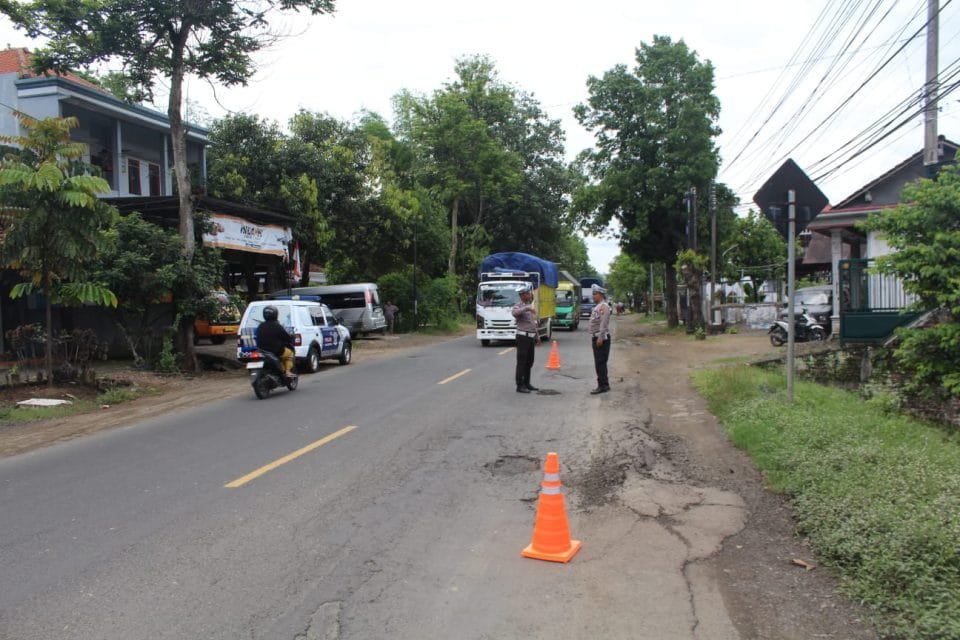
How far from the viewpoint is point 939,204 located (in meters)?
8.44

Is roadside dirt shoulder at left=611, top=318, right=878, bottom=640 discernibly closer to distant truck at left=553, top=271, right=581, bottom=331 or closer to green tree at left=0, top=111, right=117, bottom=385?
green tree at left=0, top=111, right=117, bottom=385

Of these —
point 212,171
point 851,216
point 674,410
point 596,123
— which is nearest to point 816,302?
point 851,216

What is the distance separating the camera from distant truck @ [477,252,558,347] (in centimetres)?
2473

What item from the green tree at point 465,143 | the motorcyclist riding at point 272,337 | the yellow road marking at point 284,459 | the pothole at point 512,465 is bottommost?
the pothole at point 512,465

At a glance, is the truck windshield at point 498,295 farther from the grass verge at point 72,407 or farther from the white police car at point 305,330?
the grass verge at point 72,407

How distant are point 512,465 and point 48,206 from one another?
32.7 ft

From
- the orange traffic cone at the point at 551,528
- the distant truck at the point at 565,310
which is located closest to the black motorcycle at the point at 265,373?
the orange traffic cone at the point at 551,528

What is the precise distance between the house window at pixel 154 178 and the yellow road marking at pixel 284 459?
22.0m

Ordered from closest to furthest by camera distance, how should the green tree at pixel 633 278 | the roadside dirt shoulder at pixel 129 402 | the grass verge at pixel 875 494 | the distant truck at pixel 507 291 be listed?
the grass verge at pixel 875 494
the roadside dirt shoulder at pixel 129 402
the distant truck at pixel 507 291
the green tree at pixel 633 278

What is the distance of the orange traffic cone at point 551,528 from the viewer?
16.4ft

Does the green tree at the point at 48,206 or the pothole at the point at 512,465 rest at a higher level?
the green tree at the point at 48,206

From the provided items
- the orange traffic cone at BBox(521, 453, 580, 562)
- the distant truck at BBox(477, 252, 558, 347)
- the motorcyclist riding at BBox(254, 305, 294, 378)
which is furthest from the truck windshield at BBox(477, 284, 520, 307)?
the orange traffic cone at BBox(521, 453, 580, 562)

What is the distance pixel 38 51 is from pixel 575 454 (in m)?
15.9

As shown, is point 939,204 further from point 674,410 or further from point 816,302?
point 816,302
